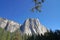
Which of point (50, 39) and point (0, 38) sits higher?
point (0, 38)

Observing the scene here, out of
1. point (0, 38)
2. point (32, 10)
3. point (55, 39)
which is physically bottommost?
point (32, 10)

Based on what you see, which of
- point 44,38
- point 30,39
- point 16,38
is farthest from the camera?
point 30,39

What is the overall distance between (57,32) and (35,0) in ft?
177

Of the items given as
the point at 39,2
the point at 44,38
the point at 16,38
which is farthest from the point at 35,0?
the point at 16,38

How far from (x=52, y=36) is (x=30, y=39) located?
2892 cm

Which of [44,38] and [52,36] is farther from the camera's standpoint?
[44,38]

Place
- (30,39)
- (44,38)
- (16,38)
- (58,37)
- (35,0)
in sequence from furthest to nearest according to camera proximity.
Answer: (30,39) → (16,38) → (44,38) → (58,37) → (35,0)

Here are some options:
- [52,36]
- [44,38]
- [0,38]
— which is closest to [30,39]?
[0,38]

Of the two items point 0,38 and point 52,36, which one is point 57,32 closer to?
point 52,36

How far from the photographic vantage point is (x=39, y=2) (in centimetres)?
1151

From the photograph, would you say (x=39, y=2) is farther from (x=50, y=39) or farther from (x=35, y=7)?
(x=50, y=39)

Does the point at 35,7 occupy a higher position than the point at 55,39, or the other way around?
the point at 55,39

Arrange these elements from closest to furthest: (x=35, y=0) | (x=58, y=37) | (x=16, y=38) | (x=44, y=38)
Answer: (x=35, y=0)
(x=58, y=37)
(x=44, y=38)
(x=16, y=38)

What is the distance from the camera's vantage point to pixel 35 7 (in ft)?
37.8
